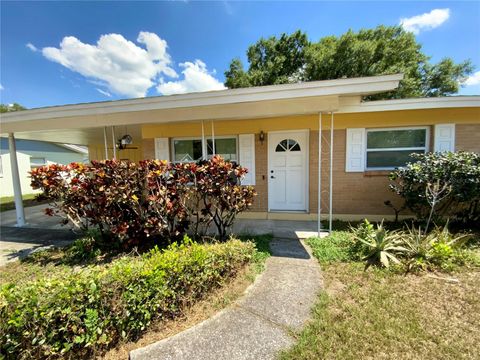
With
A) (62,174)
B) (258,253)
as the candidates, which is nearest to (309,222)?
(258,253)

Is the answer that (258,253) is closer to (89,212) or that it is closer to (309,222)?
(309,222)

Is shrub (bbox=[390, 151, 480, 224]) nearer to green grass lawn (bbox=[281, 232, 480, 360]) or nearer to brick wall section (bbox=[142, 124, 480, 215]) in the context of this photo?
brick wall section (bbox=[142, 124, 480, 215])

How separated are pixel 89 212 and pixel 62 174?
110 centimetres

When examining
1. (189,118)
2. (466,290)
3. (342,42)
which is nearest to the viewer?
(466,290)

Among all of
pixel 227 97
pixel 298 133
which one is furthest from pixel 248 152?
pixel 227 97

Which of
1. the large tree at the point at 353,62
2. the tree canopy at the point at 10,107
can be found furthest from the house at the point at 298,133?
the tree canopy at the point at 10,107

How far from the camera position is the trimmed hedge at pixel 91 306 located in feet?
5.21

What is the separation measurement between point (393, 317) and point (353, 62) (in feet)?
51.9

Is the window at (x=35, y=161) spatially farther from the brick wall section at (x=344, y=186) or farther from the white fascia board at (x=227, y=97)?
the brick wall section at (x=344, y=186)

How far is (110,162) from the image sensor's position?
3531 mm

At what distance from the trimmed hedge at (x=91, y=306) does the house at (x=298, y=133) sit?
2.99m

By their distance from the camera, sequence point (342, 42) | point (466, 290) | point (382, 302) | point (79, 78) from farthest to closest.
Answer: point (342, 42), point (79, 78), point (466, 290), point (382, 302)

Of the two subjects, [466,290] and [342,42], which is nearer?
[466,290]

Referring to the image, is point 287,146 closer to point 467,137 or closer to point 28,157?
point 467,137
